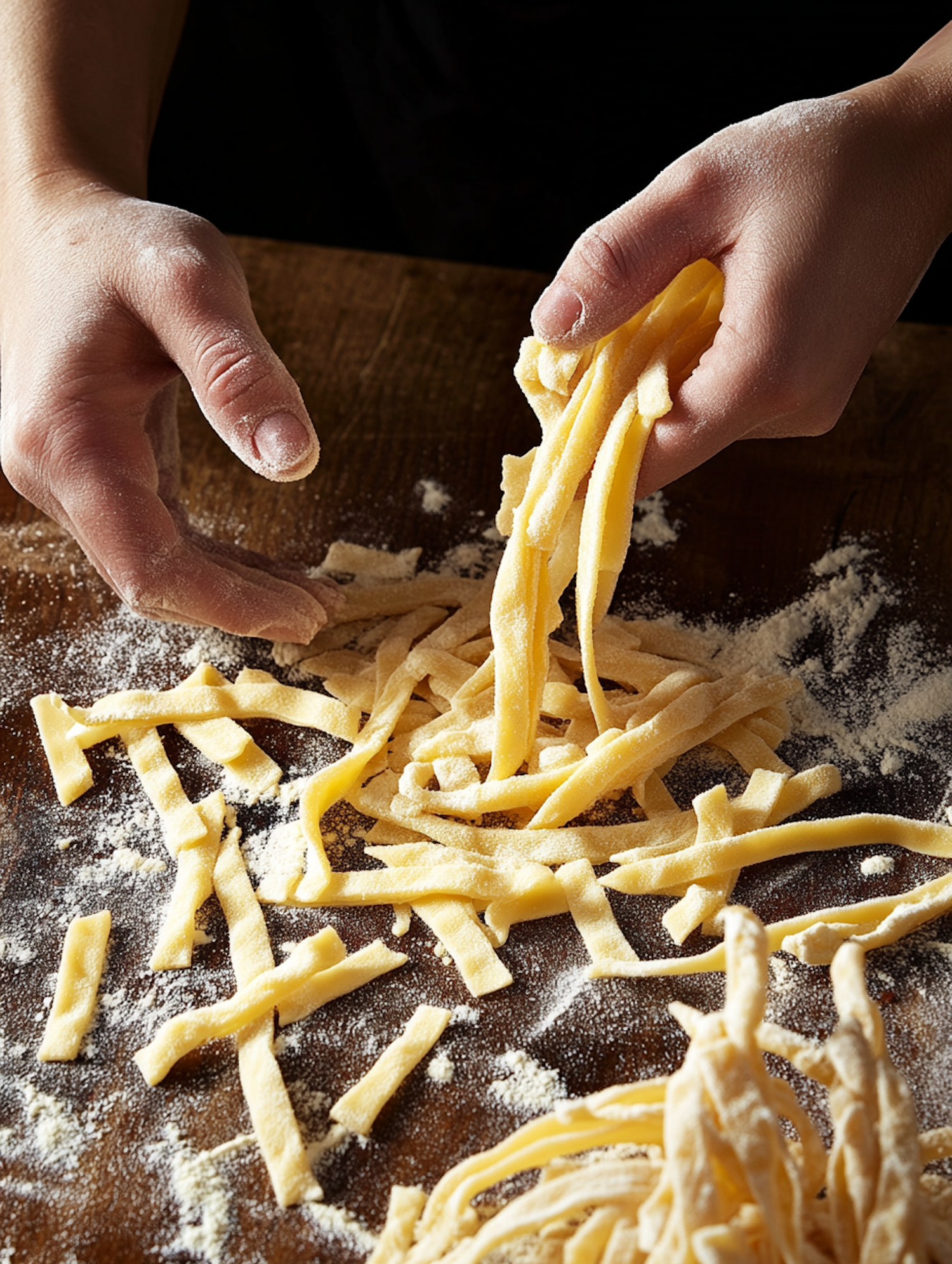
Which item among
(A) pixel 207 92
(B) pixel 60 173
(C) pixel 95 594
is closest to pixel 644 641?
(C) pixel 95 594

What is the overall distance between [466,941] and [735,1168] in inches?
24.3

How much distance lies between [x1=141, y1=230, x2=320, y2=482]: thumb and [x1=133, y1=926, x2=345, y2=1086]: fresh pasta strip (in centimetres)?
73

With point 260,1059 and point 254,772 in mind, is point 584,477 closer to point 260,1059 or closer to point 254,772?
point 254,772

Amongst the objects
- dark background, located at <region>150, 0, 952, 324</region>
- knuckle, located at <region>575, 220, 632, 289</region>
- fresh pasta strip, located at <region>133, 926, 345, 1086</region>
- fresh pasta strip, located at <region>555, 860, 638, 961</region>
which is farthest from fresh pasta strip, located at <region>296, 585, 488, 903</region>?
dark background, located at <region>150, 0, 952, 324</region>

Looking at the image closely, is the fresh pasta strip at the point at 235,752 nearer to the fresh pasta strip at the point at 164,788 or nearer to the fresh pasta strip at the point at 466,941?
the fresh pasta strip at the point at 164,788

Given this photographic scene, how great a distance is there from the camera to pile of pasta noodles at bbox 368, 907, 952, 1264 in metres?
1.10

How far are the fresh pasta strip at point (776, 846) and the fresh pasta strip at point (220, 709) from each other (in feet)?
1.85

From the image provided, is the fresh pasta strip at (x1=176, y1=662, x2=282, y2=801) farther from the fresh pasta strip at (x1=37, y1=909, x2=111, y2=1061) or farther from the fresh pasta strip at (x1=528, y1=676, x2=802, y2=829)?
the fresh pasta strip at (x1=528, y1=676, x2=802, y2=829)

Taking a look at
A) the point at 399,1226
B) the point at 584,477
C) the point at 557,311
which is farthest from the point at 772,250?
the point at 399,1226

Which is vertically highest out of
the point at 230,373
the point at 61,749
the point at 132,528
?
the point at 230,373

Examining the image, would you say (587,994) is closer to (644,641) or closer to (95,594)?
(644,641)

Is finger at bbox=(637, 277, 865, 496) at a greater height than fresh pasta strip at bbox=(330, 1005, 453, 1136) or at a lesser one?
greater

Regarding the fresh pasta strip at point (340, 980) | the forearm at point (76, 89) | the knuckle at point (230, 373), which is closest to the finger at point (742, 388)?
the knuckle at point (230, 373)

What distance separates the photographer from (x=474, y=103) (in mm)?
2678
